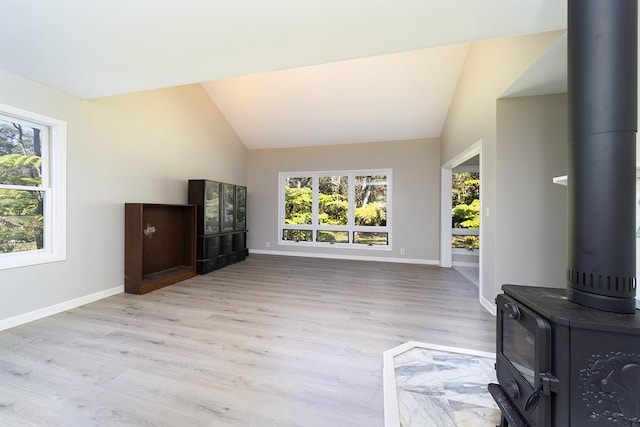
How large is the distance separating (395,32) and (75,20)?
229cm

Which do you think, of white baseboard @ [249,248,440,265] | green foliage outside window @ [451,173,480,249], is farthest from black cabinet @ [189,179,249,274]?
green foliage outside window @ [451,173,480,249]

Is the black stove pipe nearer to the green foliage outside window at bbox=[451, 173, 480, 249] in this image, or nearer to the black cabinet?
the black cabinet

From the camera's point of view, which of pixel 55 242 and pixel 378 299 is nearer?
pixel 55 242

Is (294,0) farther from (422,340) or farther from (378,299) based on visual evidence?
(378,299)

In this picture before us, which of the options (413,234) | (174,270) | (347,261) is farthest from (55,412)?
(413,234)

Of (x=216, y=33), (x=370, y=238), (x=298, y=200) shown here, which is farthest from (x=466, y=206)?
(x=216, y=33)

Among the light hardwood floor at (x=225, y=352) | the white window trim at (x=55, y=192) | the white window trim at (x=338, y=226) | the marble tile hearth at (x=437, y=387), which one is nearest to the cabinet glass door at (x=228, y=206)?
the white window trim at (x=338, y=226)

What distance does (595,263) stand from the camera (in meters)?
1.06

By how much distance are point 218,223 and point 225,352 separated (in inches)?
134

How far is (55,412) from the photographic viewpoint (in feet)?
4.94

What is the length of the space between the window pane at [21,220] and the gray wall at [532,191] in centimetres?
504

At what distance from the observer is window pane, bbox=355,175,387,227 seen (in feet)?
20.0

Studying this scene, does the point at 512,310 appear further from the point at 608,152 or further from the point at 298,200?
the point at 298,200

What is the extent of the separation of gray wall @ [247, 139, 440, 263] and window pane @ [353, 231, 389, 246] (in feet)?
0.67
